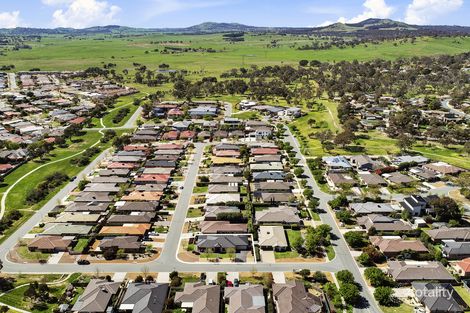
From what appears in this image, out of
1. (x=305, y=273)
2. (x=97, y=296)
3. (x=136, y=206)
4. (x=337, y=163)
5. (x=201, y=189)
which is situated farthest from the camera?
(x=337, y=163)

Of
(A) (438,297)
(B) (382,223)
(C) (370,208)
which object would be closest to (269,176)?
(C) (370,208)

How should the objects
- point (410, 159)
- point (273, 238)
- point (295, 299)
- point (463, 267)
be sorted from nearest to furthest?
point (295, 299), point (463, 267), point (273, 238), point (410, 159)

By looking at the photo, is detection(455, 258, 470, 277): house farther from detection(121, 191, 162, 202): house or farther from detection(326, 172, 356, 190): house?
detection(121, 191, 162, 202): house

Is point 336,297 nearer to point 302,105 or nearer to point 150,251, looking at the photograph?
point 150,251

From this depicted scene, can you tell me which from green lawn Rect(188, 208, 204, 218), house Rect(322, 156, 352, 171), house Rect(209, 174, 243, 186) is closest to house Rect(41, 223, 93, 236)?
green lawn Rect(188, 208, 204, 218)

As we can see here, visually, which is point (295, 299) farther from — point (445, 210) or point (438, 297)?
point (445, 210)

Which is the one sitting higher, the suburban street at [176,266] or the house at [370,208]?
the house at [370,208]

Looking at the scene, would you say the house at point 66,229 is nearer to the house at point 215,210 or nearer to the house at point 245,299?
the house at point 215,210

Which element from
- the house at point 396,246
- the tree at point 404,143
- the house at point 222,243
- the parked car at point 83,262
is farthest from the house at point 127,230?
the tree at point 404,143
